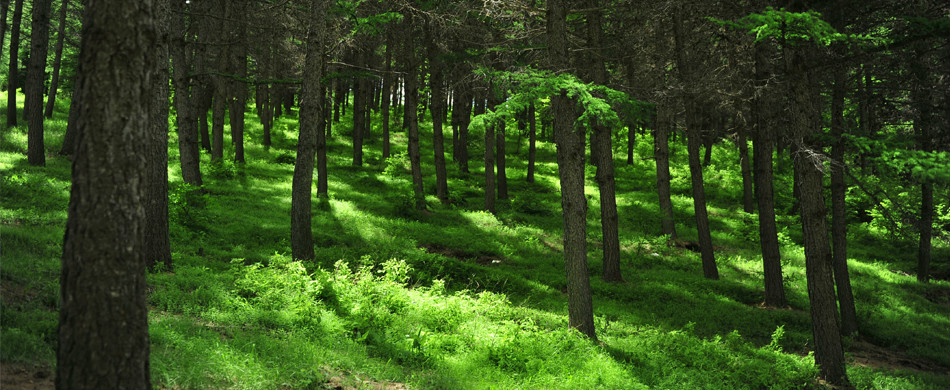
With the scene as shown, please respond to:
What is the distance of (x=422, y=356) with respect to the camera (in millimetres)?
7445

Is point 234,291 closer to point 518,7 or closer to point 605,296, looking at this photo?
point 518,7

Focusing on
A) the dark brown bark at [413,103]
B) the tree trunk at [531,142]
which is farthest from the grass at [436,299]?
the tree trunk at [531,142]

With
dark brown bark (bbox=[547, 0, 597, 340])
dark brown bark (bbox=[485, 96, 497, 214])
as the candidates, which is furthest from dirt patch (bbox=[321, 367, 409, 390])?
dark brown bark (bbox=[485, 96, 497, 214])

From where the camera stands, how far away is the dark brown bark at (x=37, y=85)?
1634 centimetres

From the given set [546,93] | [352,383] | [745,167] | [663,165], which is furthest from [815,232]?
[745,167]

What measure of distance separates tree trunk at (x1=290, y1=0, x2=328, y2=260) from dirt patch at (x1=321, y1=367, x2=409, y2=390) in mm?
5403

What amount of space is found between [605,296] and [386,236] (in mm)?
6420

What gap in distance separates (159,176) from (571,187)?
282 inches

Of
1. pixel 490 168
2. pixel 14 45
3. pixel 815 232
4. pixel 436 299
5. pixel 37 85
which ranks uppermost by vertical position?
pixel 14 45

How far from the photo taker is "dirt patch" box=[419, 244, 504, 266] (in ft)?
49.3

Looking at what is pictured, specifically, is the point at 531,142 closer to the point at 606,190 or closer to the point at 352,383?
the point at 606,190

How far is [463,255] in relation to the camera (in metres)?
15.4

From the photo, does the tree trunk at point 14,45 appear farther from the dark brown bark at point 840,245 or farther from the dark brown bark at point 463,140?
the dark brown bark at point 840,245

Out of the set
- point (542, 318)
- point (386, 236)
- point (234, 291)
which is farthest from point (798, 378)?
point (386, 236)
